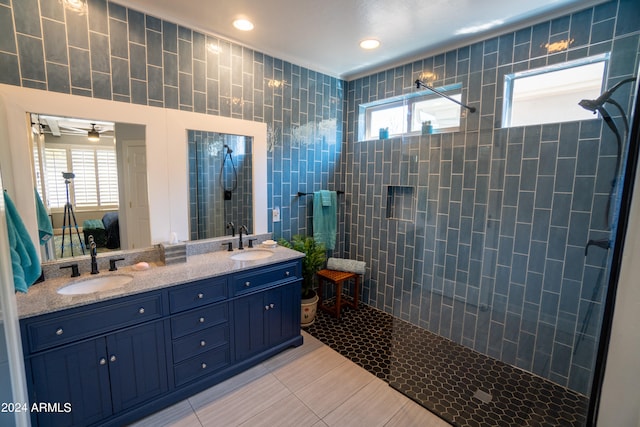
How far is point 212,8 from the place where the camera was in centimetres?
203

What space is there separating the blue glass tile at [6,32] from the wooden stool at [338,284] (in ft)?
9.15

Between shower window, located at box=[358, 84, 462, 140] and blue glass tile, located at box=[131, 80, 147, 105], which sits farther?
shower window, located at box=[358, 84, 462, 140]

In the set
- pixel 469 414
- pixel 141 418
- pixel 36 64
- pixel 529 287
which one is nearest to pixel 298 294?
pixel 141 418

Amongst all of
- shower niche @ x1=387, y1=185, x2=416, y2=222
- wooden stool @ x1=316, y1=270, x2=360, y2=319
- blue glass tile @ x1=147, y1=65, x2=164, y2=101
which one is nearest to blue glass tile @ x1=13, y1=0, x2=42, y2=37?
blue glass tile @ x1=147, y1=65, x2=164, y2=101

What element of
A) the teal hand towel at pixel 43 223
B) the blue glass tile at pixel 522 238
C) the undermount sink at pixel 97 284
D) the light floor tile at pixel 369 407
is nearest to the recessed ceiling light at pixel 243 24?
the teal hand towel at pixel 43 223

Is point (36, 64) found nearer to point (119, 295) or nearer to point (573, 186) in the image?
point (119, 295)

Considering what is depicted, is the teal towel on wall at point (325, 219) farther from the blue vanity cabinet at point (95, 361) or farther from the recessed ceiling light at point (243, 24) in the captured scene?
the blue vanity cabinet at point (95, 361)

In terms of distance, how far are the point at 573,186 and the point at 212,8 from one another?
2803 millimetres

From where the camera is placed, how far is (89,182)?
193cm

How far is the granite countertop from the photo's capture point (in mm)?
1497

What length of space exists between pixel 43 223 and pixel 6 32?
1113 mm

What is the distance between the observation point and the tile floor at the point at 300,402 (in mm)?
1805

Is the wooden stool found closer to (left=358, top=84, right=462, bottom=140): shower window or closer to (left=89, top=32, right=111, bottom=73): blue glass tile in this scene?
(left=358, top=84, right=462, bottom=140): shower window

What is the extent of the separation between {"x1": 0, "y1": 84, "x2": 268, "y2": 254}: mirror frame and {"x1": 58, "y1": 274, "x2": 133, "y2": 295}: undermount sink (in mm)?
368
